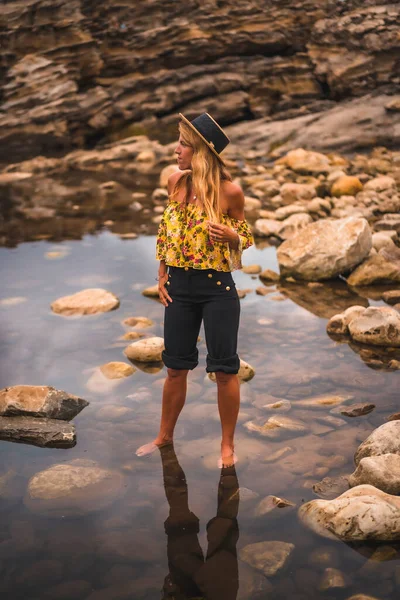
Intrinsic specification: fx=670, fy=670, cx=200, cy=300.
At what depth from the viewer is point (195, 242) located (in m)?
4.02

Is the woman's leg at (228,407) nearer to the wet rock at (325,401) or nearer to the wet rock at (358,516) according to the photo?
the wet rock at (358,516)

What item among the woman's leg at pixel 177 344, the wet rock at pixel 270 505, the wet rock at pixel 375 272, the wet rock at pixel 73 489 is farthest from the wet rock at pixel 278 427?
the wet rock at pixel 375 272

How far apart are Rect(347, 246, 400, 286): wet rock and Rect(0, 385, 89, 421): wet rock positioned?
13.5 feet

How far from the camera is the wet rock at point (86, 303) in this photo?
727cm

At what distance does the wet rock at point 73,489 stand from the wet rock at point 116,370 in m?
1.40

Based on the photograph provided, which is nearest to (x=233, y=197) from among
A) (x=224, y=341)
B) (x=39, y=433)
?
(x=224, y=341)

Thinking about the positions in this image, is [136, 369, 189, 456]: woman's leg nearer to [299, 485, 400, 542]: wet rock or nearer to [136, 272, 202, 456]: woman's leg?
[136, 272, 202, 456]: woman's leg

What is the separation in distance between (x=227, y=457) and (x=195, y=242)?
4.64ft

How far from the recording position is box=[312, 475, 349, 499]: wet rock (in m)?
3.98

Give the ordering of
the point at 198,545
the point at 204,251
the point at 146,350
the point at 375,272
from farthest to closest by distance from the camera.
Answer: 1. the point at 375,272
2. the point at 146,350
3. the point at 204,251
4. the point at 198,545

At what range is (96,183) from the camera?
1581 cm

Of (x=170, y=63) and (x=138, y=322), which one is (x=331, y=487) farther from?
(x=170, y=63)

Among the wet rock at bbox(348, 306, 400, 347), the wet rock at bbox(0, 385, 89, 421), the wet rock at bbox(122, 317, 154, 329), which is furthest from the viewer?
the wet rock at bbox(122, 317, 154, 329)

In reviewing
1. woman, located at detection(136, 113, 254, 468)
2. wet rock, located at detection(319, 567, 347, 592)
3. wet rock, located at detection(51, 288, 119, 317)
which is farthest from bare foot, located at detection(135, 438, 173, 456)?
wet rock, located at detection(51, 288, 119, 317)
